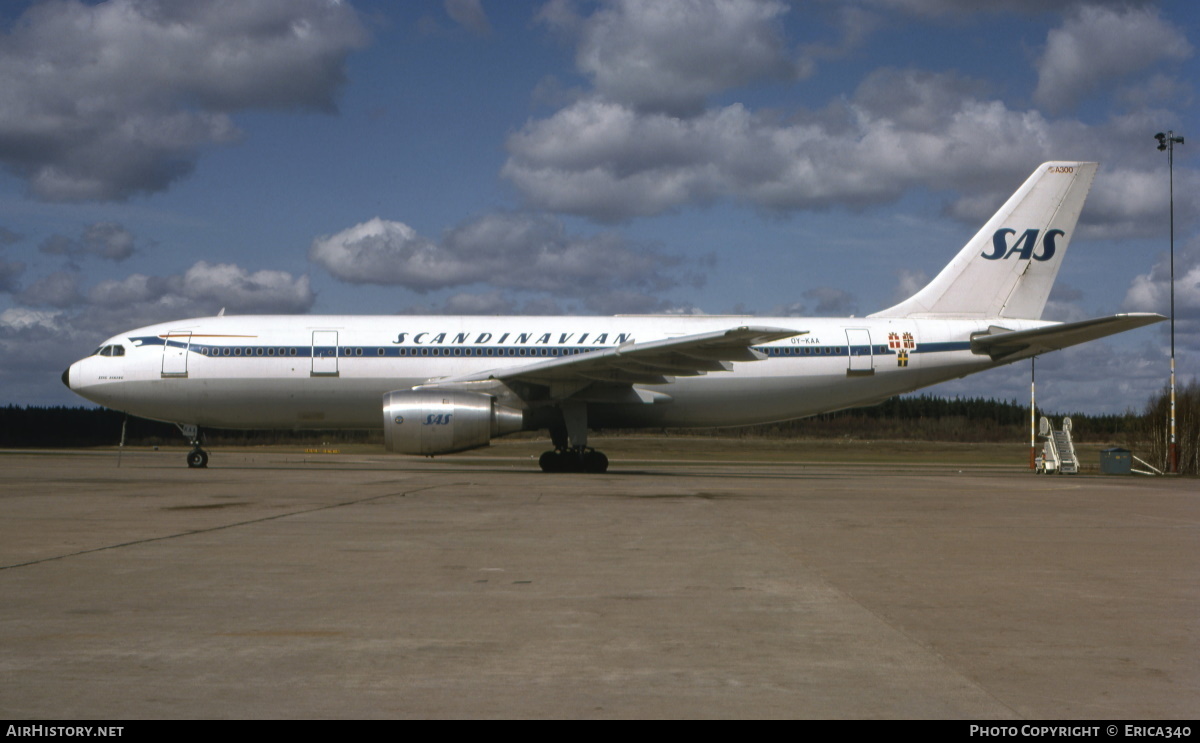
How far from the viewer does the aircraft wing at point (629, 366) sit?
1847cm

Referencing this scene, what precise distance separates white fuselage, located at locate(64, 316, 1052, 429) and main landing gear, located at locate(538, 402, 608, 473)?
656 millimetres

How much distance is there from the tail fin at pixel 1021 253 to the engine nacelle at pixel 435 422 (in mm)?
10014

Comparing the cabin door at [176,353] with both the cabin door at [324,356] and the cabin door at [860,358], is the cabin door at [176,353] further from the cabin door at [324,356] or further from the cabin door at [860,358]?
the cabin door at [860,358]

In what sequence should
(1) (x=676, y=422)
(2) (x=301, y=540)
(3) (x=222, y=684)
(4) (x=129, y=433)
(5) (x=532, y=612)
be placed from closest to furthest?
1. (3) (x=222, y=684)
2. (5) (x=532, y=612)
3. (2) (x=301, y=540)
4. (1) (x=676, y=422)
5. (4) (x=129, y=433)

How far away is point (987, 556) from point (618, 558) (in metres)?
2.99

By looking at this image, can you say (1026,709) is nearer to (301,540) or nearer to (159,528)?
(301,540)

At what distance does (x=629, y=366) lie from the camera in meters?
19.7

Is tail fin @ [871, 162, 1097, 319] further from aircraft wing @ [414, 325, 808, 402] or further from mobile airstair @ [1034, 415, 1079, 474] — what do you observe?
aircraft wing @ [414, 325, 808, 402]

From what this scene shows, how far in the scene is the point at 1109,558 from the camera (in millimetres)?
8008

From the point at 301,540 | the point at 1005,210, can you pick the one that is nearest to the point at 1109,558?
the point at 301,540

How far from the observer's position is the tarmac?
3.77 metres

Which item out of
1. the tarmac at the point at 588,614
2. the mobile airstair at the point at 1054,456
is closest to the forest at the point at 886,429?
the mobile airstair at the point at 1054,456

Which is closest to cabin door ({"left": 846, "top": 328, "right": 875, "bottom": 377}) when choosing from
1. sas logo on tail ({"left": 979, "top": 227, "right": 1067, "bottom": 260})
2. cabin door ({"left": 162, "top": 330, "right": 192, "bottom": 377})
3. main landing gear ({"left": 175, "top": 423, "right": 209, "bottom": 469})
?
sas logo on tail ({"left": 979, "top": 227, "right": 1067, "bottom": 260})

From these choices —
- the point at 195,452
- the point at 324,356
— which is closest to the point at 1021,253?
the point at 324,356
